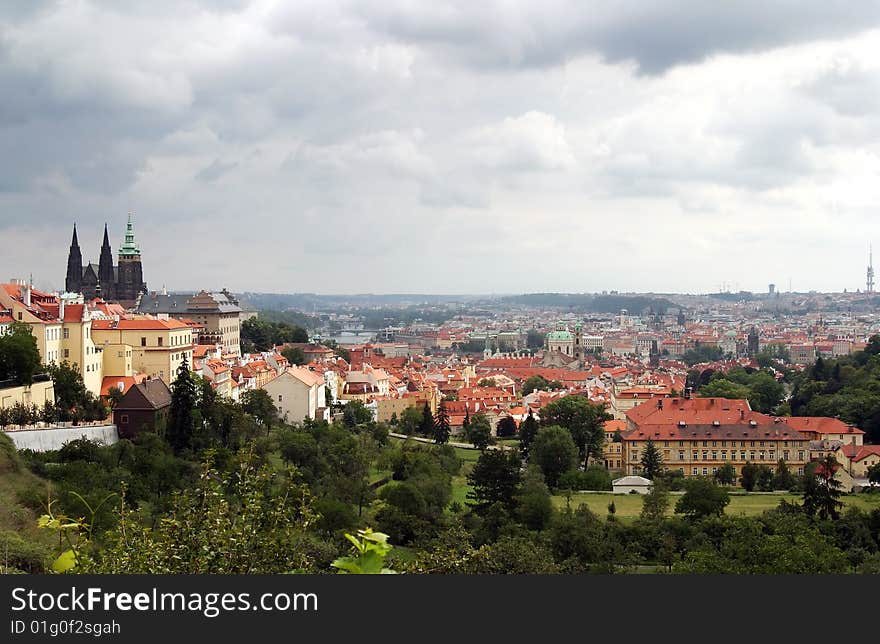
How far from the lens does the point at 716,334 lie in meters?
176

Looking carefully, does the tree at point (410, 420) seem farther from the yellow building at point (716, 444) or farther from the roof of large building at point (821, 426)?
the roof of large building at point (821, 426)

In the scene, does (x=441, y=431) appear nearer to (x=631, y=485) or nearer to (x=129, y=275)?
(x=631, y=485)

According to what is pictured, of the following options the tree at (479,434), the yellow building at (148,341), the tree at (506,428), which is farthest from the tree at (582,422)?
the yellow building at (148,341)

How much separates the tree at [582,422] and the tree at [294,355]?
14942 mm

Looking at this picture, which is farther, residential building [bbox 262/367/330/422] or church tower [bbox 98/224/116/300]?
church tower [bbox 98/224/116/300]

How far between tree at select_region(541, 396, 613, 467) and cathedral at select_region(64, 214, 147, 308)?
30.5 meters

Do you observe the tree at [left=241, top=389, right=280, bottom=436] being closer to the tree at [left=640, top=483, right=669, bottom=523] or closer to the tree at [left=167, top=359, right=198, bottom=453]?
the tree at [left=167, top=359, right=198, bottom=453]

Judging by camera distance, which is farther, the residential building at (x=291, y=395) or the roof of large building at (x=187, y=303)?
the roof of large building at (x=187, y=303)

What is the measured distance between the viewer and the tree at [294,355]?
2473 inches

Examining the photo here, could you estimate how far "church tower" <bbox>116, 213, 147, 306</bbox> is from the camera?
240ft

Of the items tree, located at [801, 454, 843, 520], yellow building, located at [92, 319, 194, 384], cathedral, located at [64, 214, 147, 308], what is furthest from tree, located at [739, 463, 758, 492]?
cathedral, located at [64, 214, 147, 308]

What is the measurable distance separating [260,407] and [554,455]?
35.9 feet

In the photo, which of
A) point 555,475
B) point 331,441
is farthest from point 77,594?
point 555,475

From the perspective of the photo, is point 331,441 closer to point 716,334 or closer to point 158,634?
point 158,634
